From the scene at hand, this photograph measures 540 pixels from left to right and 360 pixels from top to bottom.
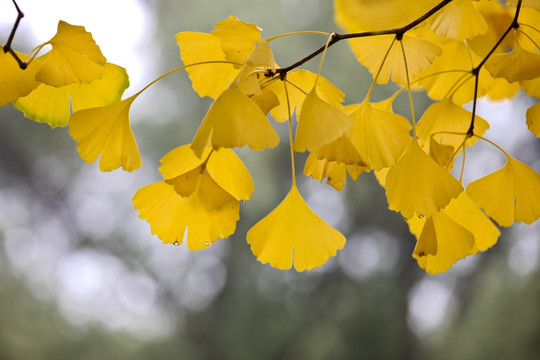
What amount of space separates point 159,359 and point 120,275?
0.47 meters

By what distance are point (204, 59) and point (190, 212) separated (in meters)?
0.10

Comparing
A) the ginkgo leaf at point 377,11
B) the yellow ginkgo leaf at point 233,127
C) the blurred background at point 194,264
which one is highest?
the ginkgo leaf at point 377,11

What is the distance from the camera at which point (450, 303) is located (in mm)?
2453

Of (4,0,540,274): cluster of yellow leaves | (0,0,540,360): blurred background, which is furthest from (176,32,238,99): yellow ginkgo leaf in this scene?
(0,0,540,360): blurred background

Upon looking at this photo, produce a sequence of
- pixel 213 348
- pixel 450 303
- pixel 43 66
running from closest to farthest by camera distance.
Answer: pixel 43 66 < pixel 450 303 < pixel 213 348

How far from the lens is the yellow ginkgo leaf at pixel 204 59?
0.33 m

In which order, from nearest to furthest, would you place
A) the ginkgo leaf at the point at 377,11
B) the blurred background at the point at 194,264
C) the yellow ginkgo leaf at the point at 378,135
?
the ginkgo leaf at the point at 377,11
the yellow ginkgo leaf at the point at 378,135
the blurred background at the point at 194,264

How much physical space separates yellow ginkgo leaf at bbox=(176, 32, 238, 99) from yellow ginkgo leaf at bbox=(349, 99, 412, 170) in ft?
0.29

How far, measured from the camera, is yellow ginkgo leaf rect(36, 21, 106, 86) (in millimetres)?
265

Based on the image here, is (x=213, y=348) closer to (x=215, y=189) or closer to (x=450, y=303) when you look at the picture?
(x=450, y=303)

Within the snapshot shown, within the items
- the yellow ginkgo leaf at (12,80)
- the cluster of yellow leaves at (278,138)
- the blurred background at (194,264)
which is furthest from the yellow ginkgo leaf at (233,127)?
the blurred background at (194,264)

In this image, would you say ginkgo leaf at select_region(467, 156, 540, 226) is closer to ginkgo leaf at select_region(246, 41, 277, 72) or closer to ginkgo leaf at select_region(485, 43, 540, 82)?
ginkgo leaf at select_region(485, 43, 540, 82)

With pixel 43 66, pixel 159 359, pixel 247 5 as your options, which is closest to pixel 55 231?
pixel 159 359

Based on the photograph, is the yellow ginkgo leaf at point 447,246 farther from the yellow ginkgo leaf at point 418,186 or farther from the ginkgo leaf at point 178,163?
the ginkgo leaf at point 178,163
